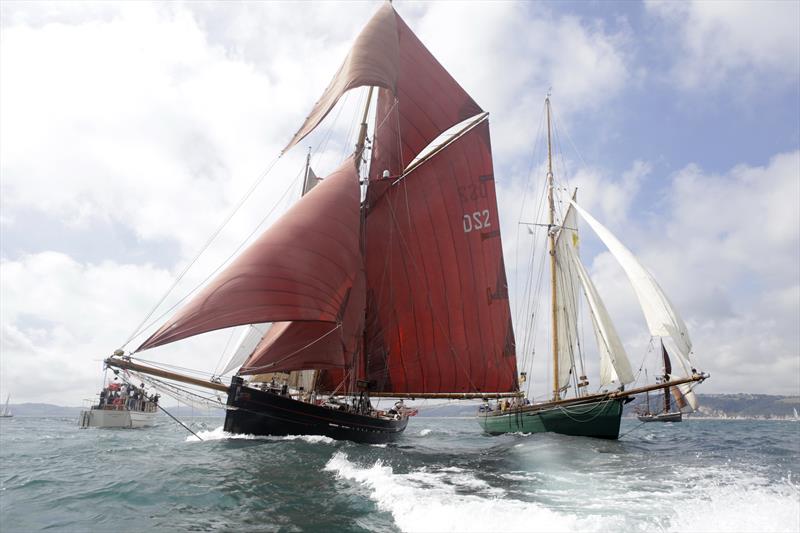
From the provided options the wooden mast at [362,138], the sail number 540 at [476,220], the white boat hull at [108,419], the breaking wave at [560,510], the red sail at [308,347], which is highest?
the wooden mast at [362,138]

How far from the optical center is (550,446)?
1833 cm

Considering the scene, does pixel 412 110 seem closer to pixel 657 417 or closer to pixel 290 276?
pixel 290 276

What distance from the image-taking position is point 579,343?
3033cm

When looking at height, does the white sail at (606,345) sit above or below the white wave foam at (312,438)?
above

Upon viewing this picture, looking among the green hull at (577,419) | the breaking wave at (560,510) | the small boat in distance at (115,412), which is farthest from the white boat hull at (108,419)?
the breaking wave at (560,510)

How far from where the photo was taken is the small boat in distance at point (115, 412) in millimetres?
36000

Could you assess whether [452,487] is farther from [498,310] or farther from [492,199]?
[492,199]

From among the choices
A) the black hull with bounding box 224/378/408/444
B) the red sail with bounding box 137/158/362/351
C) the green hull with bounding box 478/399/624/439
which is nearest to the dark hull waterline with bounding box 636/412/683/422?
the green hull with bounding box 478/399/624/439

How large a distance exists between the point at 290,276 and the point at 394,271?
31.6 feet

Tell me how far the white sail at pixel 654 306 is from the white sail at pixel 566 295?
8.86 meters

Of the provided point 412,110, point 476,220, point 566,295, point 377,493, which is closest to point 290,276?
point 377,493

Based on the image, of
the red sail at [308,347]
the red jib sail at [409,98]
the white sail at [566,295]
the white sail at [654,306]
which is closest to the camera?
the red sail at [308,347]

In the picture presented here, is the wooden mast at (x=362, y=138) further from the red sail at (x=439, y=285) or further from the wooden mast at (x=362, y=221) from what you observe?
the red sail at (x=439, y=285)

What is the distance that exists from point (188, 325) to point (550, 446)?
583 inches
